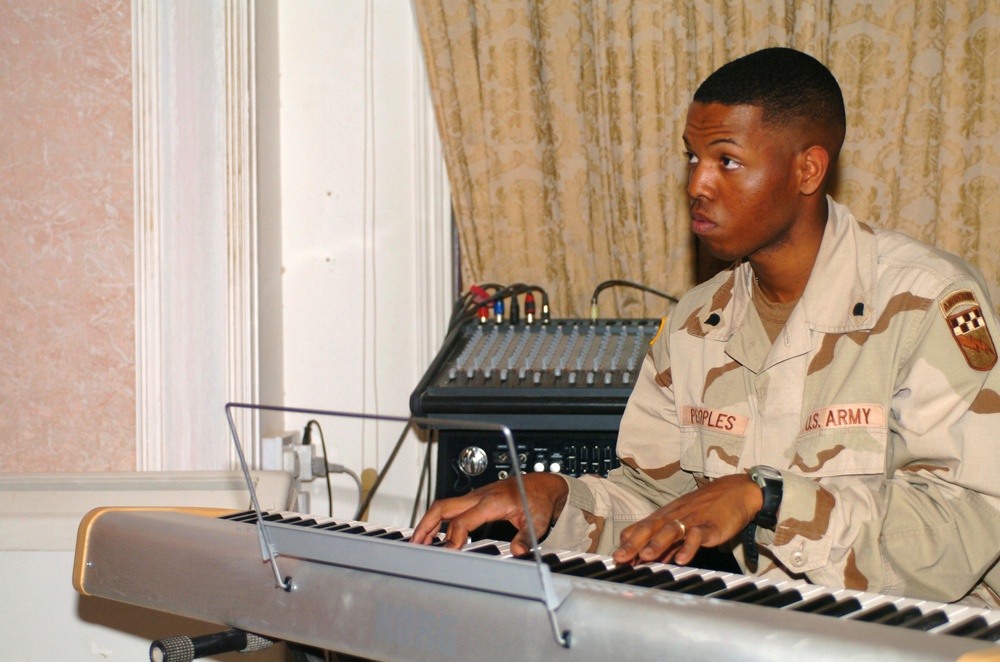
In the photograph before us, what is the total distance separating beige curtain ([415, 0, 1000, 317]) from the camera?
7.24ft

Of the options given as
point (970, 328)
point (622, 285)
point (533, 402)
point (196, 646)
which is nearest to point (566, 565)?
point (196, 646)

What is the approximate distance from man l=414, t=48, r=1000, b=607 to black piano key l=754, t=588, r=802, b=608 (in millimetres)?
167

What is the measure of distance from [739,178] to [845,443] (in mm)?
427

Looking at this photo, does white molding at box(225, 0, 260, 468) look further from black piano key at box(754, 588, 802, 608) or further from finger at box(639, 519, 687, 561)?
black piano key at box(754, 588, 802, 608)

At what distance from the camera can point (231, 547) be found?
1.25m

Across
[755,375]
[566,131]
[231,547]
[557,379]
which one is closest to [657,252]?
[566,131]

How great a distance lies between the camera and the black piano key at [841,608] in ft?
3.04

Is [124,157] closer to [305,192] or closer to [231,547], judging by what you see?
[305,192]

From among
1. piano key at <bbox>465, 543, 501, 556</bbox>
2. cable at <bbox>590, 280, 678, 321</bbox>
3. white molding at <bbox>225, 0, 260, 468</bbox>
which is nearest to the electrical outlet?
white molding at <bbox>225, 0, 260, 468</bbox>

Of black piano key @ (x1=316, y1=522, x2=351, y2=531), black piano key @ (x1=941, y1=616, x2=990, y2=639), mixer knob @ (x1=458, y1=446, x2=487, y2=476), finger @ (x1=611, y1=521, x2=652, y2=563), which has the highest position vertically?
finger @ (x1=611, y1=521, x2=652, y2=563)

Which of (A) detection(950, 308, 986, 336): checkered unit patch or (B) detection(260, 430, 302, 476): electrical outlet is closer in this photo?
(A) detection(950, 308, 986, 336): checkered unit patch

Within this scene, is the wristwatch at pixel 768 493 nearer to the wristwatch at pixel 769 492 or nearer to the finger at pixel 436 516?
the wristwatch at pixel 769 492

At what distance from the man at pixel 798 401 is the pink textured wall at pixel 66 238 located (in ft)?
4.36

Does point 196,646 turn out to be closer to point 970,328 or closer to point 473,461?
point 473,461
